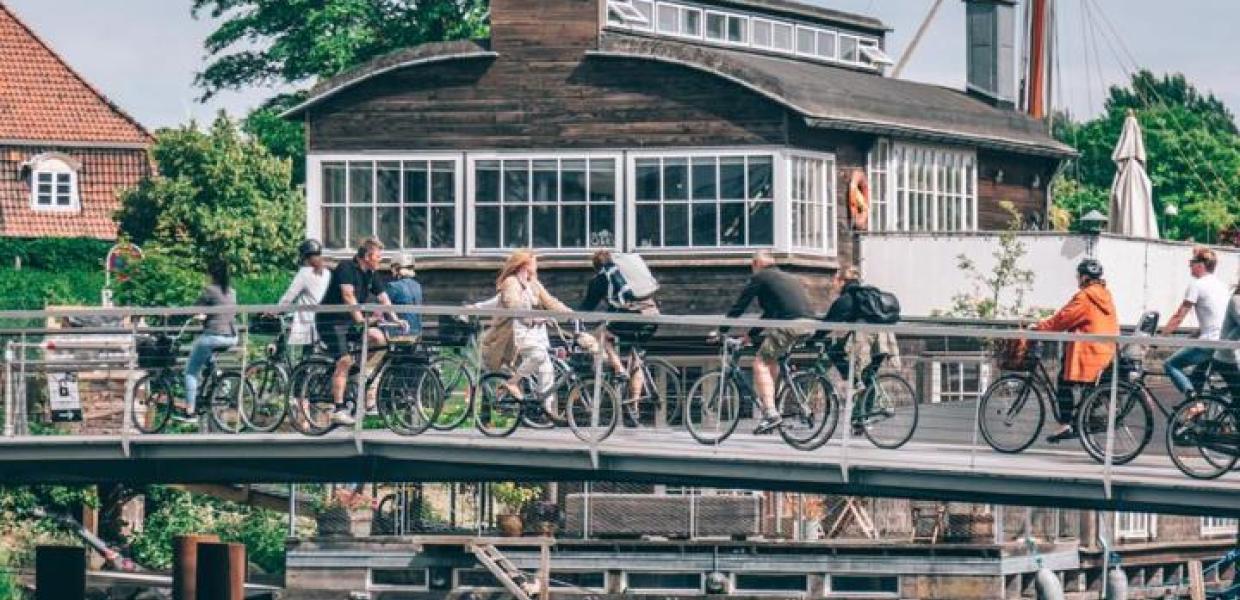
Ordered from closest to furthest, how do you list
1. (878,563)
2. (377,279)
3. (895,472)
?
(895,472) → (377,279) → (878,563)

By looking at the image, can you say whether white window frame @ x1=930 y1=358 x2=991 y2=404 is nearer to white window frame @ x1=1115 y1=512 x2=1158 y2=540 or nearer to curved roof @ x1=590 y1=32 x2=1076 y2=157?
curved roof @ x1=590 y1=32 x2=1076 y2=157

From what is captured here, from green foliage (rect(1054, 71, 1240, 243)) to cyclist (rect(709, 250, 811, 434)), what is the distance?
58.9m

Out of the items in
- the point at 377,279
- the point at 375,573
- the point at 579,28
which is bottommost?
the point at 375,573

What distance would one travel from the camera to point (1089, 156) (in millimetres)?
107375

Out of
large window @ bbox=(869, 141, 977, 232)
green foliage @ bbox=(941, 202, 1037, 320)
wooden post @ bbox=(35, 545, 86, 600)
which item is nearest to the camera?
wooden post @ bbox=(35, 545, 86, 600)

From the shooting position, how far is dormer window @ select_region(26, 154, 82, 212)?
81.7m

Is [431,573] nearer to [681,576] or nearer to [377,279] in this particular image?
[681,576]

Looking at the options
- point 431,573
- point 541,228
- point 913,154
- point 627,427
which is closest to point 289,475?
point 627,427

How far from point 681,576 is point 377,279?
46.7ft

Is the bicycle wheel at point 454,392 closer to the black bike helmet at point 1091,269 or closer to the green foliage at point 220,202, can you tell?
the black bike helmet at point 1091,269

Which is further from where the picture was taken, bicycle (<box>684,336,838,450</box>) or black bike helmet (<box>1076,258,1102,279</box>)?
bicycle (<box>684,336,838,450</box>)

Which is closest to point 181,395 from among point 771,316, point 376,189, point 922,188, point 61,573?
point 771,316

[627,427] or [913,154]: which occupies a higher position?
[913,154]

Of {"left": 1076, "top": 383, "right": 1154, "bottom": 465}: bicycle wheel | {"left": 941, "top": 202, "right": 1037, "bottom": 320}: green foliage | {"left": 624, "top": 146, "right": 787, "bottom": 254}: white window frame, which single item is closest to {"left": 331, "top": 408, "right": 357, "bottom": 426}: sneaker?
{"left": 1076, "top": 383, "right": 1154, "bottom": 465}: bicycle wheel
